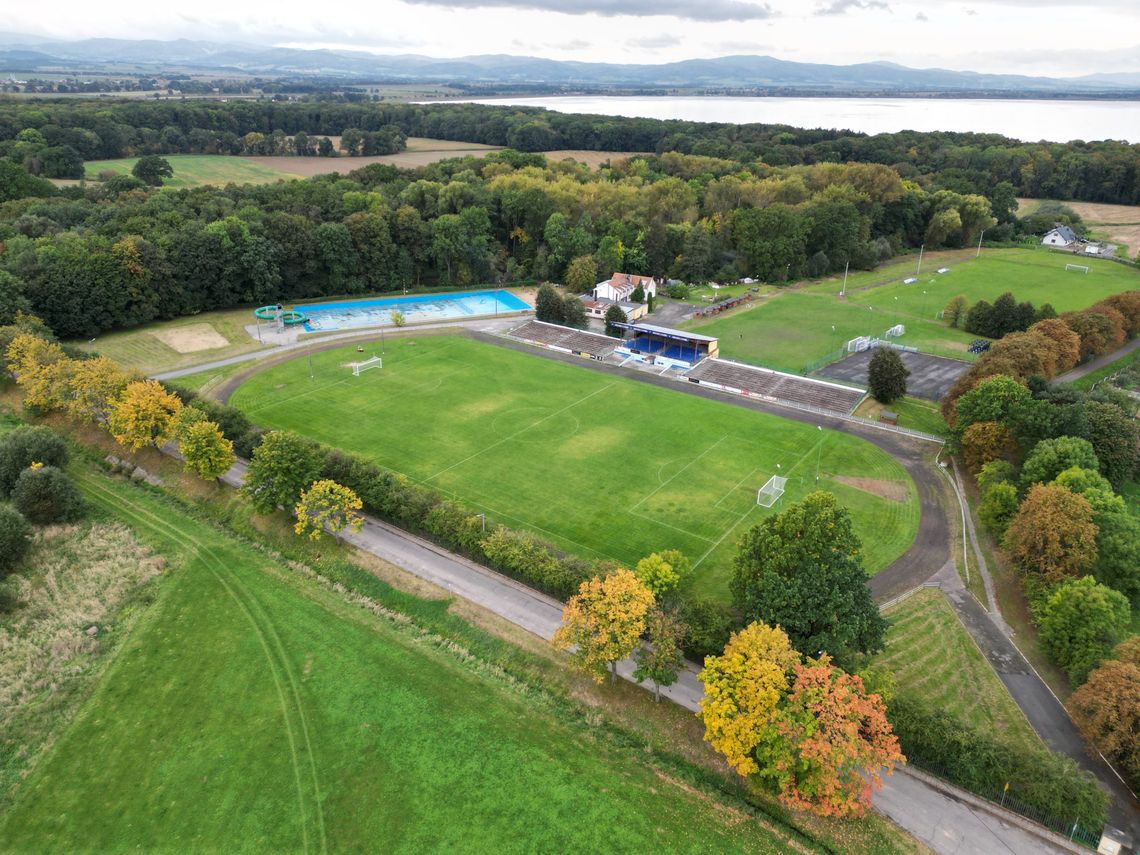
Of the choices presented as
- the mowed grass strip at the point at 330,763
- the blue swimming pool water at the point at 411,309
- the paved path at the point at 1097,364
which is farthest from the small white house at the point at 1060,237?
the mowed grass strip at the point at 330,763

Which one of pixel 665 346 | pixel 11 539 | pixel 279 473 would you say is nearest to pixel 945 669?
pixel 279 473

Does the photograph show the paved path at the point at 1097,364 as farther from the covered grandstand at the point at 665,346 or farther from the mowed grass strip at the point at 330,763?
the mowed grass strip at the point at 330,763

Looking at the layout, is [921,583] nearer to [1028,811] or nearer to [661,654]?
[1028,811]

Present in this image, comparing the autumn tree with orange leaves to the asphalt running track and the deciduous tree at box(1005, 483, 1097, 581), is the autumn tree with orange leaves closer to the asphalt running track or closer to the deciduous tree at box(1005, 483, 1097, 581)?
the asphalt running track

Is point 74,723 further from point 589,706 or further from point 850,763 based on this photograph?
point 850,763

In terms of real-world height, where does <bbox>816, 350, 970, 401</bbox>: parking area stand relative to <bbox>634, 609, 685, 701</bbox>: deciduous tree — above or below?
below

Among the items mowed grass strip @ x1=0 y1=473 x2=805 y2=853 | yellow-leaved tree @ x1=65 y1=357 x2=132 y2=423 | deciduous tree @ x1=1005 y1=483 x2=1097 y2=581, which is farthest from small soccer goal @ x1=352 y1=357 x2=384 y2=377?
deciduous tree @ x1=1005 y1=483 x2=1097 y2=581
